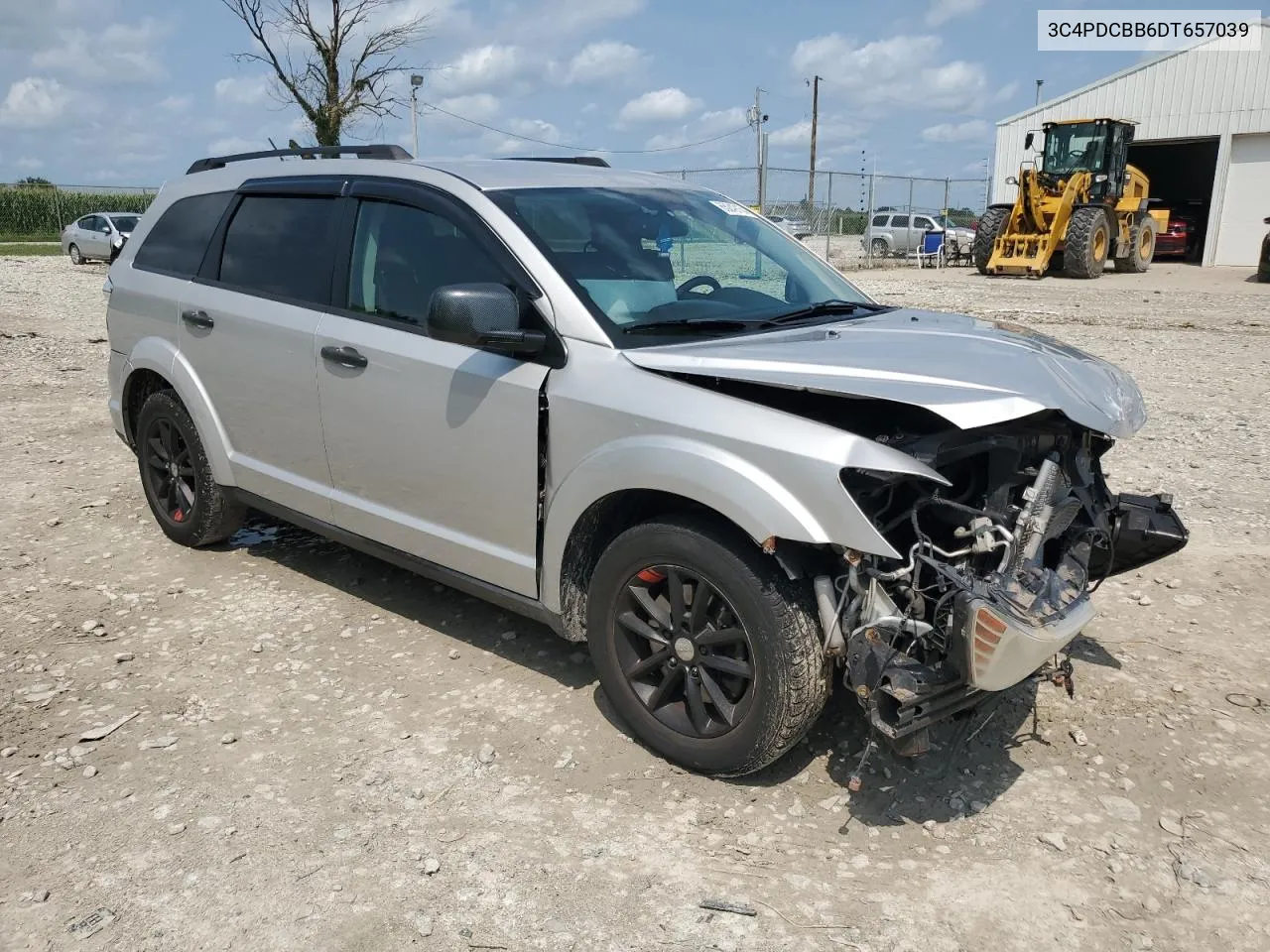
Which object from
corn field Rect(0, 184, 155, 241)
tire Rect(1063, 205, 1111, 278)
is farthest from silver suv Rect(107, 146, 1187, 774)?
corn field Rect(0, 184, 155, 241)

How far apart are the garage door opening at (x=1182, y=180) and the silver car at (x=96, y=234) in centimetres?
2953

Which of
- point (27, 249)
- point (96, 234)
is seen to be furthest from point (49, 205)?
point (96, 234)

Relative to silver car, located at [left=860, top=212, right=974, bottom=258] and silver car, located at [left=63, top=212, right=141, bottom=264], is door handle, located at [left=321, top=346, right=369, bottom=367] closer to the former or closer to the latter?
silver car, located at [left=63, top=212, right=141, bottom=264]

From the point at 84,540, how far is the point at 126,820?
2.90 m

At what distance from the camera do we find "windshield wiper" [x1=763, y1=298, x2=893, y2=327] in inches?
146

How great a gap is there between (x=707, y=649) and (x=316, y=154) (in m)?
3.15

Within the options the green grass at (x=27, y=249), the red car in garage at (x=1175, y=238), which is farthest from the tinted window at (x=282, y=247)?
the green grass at (x=27, y=249)

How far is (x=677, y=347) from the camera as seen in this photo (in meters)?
3.28

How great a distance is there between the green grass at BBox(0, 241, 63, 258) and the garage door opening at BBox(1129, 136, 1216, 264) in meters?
35.2

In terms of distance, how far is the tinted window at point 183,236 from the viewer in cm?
496

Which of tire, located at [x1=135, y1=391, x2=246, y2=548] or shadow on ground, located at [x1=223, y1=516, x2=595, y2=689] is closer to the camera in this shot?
shadow on ground, located at [x1=223, y1=516, x2=595, y2=689]

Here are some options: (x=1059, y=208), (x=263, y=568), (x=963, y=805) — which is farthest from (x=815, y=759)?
(x=1059, y=208)

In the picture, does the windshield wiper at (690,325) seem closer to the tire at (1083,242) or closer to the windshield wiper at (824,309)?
the windshield wiper at (824,309)

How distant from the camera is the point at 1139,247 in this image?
25469 millimetres
